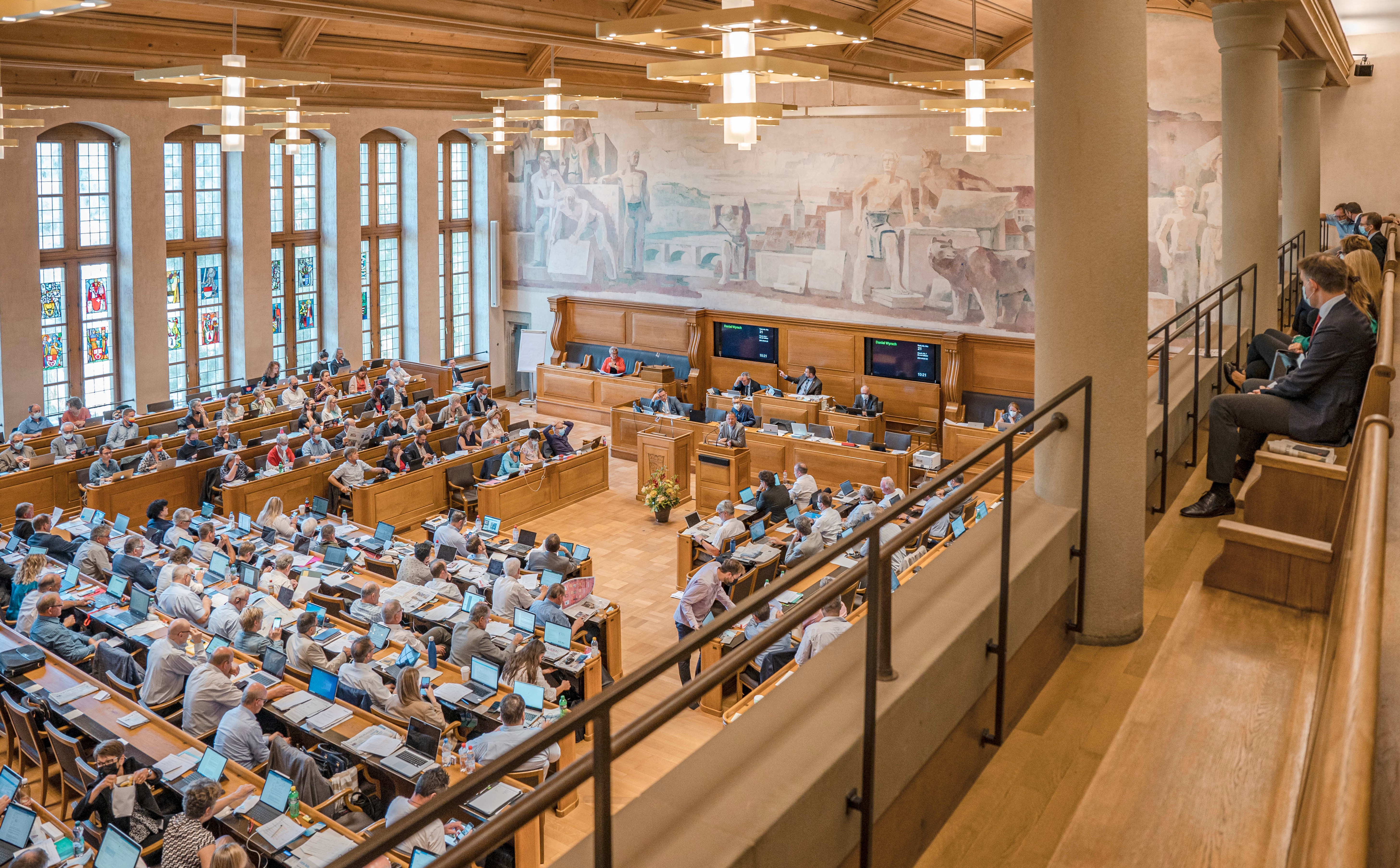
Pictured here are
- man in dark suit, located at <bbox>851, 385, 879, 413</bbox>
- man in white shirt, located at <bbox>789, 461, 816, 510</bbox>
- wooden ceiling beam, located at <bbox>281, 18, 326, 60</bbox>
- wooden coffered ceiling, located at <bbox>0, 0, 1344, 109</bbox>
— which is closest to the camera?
wooden coffered ceiling, located at <bbox>0, 0, 1344, 109</bbox>

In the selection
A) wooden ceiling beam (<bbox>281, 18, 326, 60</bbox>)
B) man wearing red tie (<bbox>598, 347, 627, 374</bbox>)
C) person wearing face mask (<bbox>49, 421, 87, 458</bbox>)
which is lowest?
person wearing face mask (<bbox>49, 421, 87, 458</bbox>)

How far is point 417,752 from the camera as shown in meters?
6.96

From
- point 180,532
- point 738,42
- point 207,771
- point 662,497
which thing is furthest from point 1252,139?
point 180,532

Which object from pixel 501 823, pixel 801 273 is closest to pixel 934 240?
pixel 801 273

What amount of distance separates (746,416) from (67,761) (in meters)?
10.6

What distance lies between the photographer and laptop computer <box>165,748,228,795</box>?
6414 mm

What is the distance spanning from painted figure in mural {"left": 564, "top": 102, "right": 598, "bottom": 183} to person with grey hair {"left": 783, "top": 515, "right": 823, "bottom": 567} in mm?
11254

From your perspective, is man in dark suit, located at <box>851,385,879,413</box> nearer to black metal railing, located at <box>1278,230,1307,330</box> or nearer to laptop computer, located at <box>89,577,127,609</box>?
black metal railing, located at <box>1278,230,1307,330</box>

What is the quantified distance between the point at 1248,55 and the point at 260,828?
8.78 metres

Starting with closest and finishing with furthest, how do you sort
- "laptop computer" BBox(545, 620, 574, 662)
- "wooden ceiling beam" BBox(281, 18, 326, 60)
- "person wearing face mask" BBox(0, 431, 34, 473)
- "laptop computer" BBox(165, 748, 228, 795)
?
"laptop computer" BBox(165, 748, 228, 795) → "laptop computer" BBox(545, 620, 574, 662) → "wooden ceiling beam" BBox(281, 18, 326, 60) → "person wearing face mask" BBox(0, 431, 34, 473)

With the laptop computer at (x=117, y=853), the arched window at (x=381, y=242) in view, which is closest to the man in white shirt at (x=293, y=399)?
the arched window at (x=381, y=242)

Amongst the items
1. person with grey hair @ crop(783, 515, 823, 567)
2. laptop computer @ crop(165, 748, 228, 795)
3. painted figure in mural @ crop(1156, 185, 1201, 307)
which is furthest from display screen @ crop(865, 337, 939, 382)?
laptop computer @ crop(165, 748, 228, 795)

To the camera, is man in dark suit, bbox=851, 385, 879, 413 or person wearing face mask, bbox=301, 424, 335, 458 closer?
person wearing face mask, bbox=301, 424, 335, 458

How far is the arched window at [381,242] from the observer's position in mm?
20125
